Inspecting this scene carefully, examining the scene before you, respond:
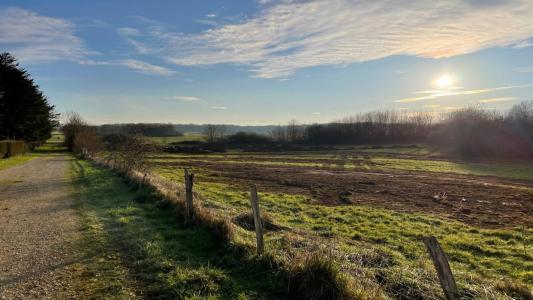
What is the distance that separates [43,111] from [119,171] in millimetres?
50263

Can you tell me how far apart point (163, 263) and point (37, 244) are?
12.8ft

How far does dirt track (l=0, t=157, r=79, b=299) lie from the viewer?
6266mm

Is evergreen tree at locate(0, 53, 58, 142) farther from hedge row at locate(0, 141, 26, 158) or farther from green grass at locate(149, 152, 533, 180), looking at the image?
green grass at locate(149, 152, 533, 180)

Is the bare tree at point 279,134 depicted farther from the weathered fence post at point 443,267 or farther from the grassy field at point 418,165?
the weathered fence post at point 443,267

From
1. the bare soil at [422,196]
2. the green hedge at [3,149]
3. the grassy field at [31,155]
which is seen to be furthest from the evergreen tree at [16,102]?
the bare soil at [422,196]

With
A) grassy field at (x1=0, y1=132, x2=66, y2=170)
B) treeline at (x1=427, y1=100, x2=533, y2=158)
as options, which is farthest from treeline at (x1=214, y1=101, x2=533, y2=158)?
grassy field at (x1=0, y1=132, x2=66, y2=170)

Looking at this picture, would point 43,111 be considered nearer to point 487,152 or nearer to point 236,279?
point 236,279

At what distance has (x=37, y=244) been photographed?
891 cm

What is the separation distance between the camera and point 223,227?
353 inches

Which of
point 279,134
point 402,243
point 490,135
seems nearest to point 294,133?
point 279,134

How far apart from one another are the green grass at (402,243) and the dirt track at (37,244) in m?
4.04

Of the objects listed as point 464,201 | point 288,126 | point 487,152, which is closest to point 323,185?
point 464,201

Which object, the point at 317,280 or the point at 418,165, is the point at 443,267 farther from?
the point at 418,165

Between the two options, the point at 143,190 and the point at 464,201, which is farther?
the point at 464,201
